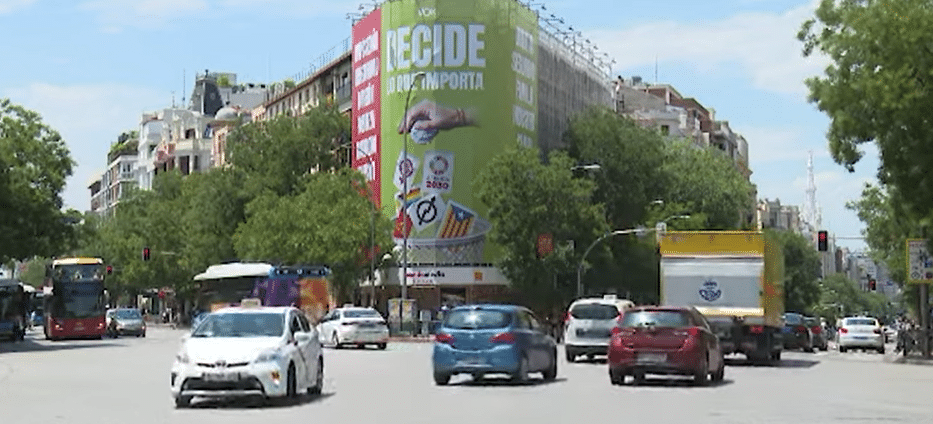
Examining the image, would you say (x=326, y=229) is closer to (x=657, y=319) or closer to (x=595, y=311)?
(x=595, y=311)

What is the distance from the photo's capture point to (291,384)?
73.0 feet

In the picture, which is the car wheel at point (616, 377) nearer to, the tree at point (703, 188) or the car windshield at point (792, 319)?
the car windshield at point (792, 319)

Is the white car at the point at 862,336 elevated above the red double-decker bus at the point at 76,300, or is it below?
below

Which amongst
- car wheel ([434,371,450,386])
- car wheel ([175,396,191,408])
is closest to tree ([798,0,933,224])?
car wheel ([434,371,450,386])

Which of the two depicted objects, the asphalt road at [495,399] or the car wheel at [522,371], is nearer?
the asphalt road at [495,399]

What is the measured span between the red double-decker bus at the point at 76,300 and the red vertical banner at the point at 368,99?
2224 centimetres

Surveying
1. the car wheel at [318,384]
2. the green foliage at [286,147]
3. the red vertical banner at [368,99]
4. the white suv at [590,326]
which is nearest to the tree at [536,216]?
the red vertical banner at [368,99]

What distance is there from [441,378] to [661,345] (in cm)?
418

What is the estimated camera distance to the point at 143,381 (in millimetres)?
29781

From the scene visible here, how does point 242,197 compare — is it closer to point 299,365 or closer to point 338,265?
point 338,265

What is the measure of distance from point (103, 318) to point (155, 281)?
46.4 metres

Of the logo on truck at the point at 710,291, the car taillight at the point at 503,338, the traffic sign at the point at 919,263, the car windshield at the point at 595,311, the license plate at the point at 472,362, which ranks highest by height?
the traffic sign at the point at 919,263

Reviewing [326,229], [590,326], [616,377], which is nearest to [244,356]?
[616,377]

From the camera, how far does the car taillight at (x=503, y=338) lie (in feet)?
88.6
